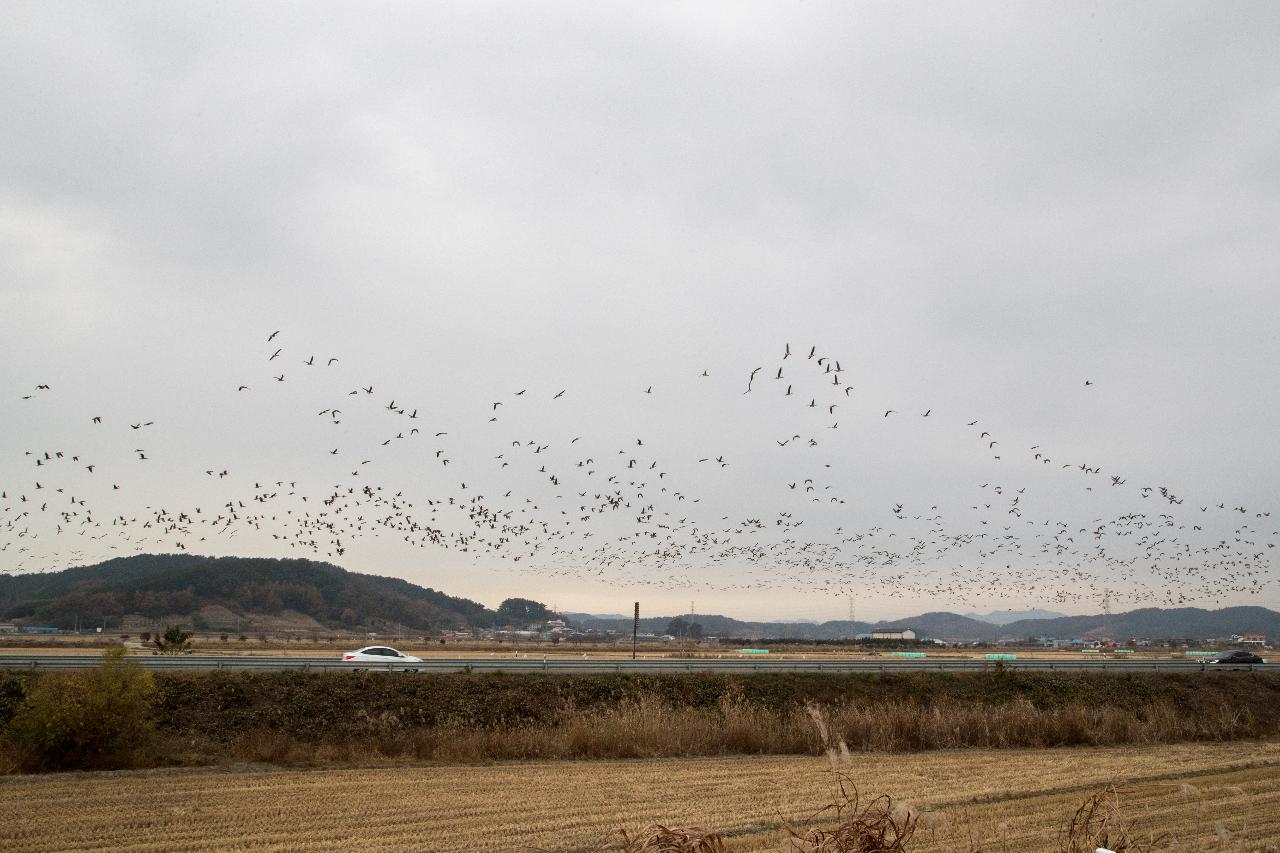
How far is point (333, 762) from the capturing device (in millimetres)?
30141

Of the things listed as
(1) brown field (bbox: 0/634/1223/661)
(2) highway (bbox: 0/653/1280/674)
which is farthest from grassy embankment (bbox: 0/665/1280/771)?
(1) brown field (bbox: 0/634/1223/661)

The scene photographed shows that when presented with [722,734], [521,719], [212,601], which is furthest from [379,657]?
[212,601]

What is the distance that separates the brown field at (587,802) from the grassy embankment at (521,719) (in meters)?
2.29

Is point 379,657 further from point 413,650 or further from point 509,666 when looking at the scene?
point 413,650

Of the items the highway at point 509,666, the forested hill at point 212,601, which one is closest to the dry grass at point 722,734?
the highway at point 509,666

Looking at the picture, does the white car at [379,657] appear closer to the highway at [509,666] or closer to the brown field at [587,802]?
the highway at [509,666]

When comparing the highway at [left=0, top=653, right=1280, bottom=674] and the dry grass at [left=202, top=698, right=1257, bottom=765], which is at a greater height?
the highway at [left=0, top=653, right=1280, bottom=674]

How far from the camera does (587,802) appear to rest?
22.6m

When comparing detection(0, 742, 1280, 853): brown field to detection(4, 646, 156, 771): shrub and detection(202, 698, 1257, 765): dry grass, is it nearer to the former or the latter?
detection(4, 646, 156, 771): shrub

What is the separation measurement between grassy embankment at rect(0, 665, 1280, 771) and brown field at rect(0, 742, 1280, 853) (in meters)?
2.29

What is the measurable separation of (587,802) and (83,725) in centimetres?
1552

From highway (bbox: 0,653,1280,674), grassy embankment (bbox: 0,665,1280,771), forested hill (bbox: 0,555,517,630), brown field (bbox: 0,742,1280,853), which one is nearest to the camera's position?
brown field (bbox: 0,742,1280,853)

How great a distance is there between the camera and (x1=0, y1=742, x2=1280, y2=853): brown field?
18.0m

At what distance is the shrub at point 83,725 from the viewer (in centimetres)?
2742
